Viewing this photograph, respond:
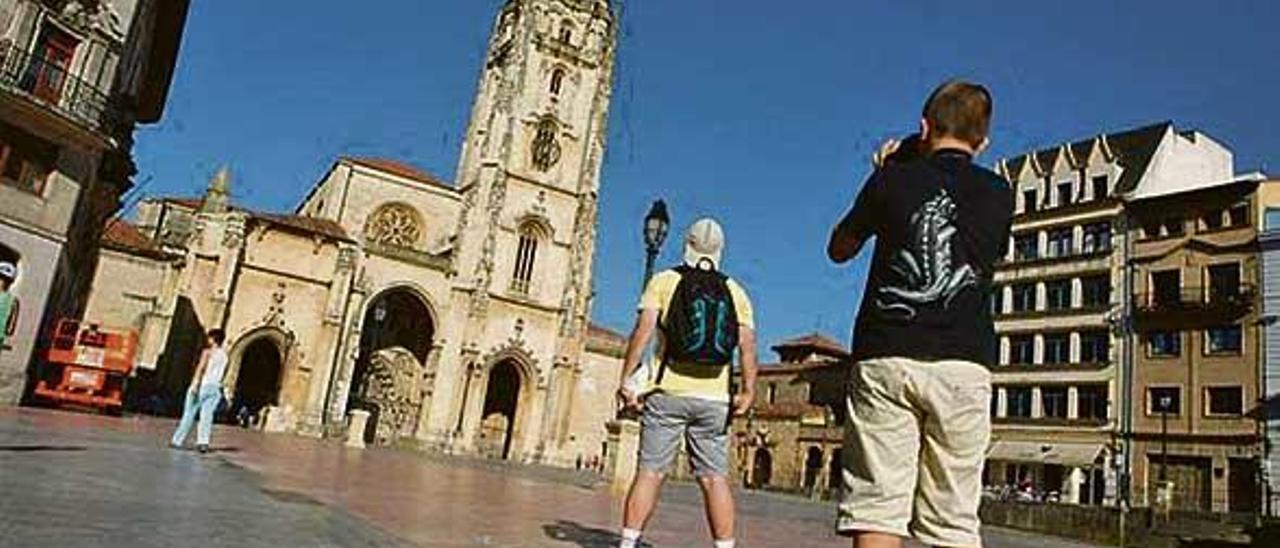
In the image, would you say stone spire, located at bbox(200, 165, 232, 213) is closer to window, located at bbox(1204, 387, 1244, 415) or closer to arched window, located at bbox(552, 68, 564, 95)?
arched window, located at bbox(552, 68, 564, 95)

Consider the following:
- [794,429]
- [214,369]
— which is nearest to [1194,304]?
[794,429]

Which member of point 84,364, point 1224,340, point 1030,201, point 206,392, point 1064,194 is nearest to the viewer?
point 206,392

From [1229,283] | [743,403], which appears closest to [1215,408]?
[1229,283]

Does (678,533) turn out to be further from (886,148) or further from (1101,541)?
(1101,541)

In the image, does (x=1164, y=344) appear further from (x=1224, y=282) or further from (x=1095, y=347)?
(x=1224, y=282)

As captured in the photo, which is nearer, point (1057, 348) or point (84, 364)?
point (84, 364)

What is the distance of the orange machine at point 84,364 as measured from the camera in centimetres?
2088

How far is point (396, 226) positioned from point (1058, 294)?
108 ft

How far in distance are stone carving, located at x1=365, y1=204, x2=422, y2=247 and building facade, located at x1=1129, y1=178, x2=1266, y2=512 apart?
113ft

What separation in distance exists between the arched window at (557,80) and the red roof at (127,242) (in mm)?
20606

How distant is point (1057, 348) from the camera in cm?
3922

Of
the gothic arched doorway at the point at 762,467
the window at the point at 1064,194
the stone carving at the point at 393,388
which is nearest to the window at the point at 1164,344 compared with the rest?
the window at the point at 1064,194

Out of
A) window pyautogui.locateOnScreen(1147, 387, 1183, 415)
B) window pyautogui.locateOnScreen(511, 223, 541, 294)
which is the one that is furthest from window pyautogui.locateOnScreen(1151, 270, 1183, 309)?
window pyautogui.locateOnScreen(511, 223, 541, 294)

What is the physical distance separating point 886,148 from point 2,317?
6.37 metres
